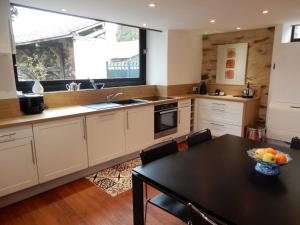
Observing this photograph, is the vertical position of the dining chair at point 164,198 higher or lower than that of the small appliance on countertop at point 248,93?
lower

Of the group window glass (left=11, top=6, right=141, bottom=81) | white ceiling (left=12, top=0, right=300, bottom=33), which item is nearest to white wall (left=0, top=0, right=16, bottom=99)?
white ceiling (left=12, top=0, right=300, bottom=33)

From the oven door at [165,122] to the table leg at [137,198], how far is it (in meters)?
2.11

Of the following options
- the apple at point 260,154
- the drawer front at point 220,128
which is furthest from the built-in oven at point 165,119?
the apple at point 260,154

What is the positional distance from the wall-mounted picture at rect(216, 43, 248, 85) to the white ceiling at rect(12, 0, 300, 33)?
0.68 m

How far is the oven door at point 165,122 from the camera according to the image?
363 cm

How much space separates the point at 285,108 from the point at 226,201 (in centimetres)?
305

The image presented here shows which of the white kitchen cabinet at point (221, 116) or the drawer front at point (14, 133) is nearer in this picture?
the drawer front at point (14, 133)

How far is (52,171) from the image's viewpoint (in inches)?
98.1

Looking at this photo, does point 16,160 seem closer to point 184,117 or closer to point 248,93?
point 184,117

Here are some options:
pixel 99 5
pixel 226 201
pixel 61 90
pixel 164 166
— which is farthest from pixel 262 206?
pixel 61 90

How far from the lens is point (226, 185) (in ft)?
4.26

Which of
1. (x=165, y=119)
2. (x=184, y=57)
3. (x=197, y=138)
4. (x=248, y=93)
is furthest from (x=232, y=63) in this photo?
(x=197, y=138)

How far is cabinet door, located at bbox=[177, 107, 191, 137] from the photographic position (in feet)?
13.2

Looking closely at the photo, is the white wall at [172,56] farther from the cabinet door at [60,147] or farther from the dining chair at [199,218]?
the dining chair at [199,218]
